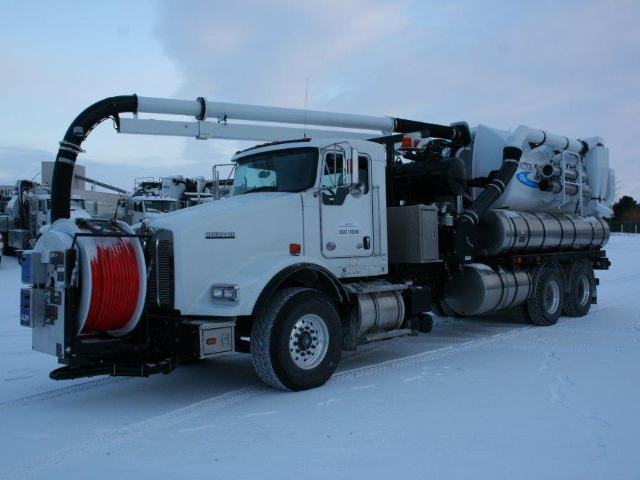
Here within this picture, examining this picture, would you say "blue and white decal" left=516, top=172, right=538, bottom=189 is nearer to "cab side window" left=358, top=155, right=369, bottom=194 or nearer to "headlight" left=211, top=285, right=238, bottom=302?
"cab side window" left=358, top=155, right=369, bottom=194

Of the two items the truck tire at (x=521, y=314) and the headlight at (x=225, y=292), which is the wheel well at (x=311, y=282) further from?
the truck tire at (x=521, y=314)

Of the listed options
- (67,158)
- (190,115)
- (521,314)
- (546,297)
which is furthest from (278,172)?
(546,297)

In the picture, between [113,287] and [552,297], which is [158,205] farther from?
[113,287]

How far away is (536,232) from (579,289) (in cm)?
261

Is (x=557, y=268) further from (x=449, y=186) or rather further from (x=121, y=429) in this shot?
(x=121, y=429)

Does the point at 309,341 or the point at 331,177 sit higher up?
the point at 331,177

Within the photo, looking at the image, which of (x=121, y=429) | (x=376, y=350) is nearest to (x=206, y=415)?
(x=121, y=429)

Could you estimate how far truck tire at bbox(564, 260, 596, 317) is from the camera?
39.7ft

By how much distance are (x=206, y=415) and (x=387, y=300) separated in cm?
297

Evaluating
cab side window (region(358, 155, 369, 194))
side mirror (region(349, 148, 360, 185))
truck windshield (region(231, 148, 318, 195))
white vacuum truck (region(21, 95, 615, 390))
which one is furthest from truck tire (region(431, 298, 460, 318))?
side mirror (region(349, 148, 360, 185))

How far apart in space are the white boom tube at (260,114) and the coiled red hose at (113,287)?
8.45ft

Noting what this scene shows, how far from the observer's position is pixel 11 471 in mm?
4410

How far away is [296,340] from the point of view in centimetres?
661

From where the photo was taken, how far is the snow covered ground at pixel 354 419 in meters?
4.43
